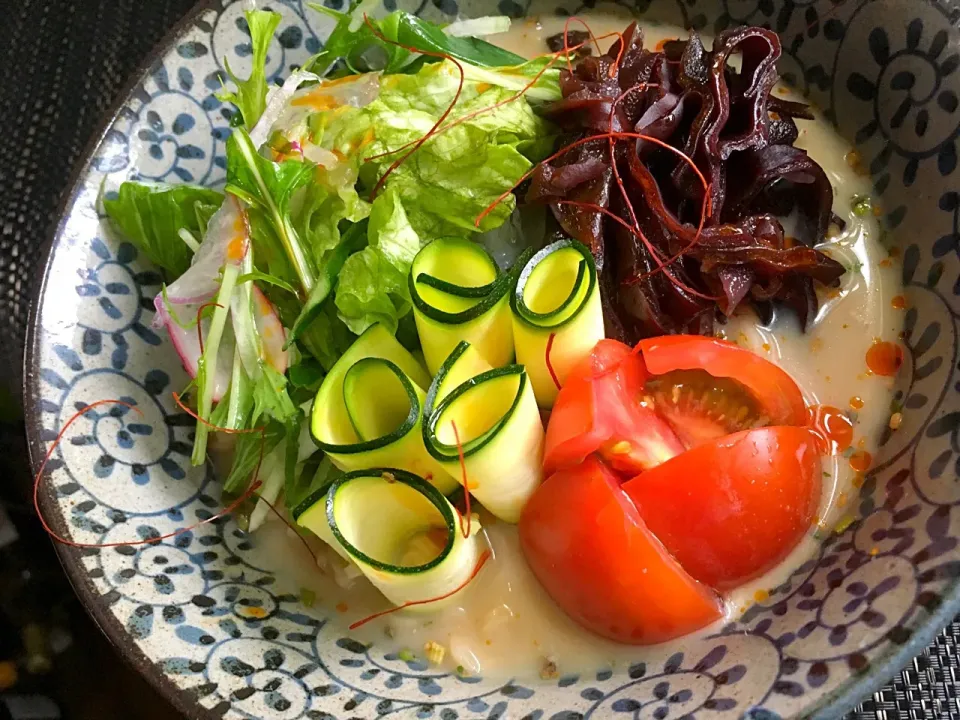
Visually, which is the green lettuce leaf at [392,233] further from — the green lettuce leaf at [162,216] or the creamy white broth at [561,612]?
the creamy white broth at [561,612]

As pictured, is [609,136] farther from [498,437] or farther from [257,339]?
[257,339]

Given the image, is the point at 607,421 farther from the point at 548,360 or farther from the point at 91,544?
the point at 91,544

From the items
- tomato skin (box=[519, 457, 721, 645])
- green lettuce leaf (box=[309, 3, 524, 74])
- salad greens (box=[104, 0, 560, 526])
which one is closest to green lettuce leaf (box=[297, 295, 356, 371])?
salad greens (box=[104, 0, 560, 526])

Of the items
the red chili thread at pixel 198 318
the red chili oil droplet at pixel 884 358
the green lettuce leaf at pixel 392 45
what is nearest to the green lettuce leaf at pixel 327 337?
the red chili thread at pixel 198 318

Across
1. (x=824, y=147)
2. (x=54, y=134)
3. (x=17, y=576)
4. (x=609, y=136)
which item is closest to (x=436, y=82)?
(x=609, y=136)

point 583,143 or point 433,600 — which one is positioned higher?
point 583,143

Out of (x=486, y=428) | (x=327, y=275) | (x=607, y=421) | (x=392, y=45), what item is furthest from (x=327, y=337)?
(x=392, y=45)

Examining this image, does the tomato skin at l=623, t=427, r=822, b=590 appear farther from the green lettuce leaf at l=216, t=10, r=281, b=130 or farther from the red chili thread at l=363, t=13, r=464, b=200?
the green lettuce leaf at l=216, t=10, r=281, b=130
